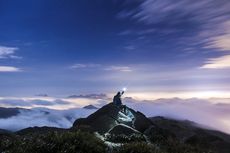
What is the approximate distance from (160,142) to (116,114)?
28.7 feet

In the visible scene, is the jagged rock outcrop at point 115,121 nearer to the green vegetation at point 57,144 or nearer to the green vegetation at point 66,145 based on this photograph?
the green vegetation at point 66,145

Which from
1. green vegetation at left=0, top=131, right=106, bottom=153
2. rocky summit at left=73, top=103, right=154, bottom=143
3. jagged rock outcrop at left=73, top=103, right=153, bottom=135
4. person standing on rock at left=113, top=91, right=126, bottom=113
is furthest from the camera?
person standing on rock at left=113, top=91, right=126, bottom=113

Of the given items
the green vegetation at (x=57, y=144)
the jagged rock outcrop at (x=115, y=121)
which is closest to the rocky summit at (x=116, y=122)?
the jagged rock outcrop at (x=115, y=121)

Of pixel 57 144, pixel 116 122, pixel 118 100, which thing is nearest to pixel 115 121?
pixel 116 122

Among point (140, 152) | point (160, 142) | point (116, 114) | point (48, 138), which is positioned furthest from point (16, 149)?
point (116, 114)

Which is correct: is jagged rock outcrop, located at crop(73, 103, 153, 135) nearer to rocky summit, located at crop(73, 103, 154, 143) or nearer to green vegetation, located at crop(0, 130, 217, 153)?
rocky summit, located at crop(73, 103, 154, 143)

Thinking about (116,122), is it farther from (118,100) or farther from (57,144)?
(57,144)

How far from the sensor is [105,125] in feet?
109

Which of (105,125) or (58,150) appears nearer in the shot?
(58,150)

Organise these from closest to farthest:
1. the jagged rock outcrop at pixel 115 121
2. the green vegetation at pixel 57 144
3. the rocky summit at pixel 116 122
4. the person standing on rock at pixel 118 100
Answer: the green vegetation at pixel 57 144
the rocky summit at pixel 116 122
the jagged rock outcrop at pixel 115 121
the person standing on rock at pixel 118 100

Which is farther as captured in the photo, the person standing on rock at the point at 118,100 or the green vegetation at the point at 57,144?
the person standing on rock at the point at 118,100

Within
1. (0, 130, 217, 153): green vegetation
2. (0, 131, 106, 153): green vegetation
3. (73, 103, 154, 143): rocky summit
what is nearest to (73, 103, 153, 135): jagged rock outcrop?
(73, 103, 154, 143): rocky summit

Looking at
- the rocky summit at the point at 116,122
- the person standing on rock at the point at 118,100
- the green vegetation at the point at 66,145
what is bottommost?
the green vegetation at the point at 66,145

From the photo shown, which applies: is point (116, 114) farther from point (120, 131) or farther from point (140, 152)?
point (140, 152)
